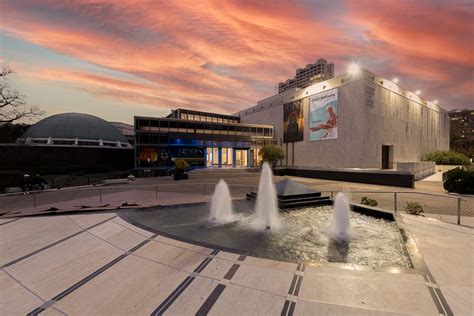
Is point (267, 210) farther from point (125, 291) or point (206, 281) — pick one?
point (125, 291)

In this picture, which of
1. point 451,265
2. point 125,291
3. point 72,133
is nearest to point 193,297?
point 125,291

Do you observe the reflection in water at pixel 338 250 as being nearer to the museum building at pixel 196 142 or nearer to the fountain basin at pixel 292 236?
the fountain basin at pixel 292 236

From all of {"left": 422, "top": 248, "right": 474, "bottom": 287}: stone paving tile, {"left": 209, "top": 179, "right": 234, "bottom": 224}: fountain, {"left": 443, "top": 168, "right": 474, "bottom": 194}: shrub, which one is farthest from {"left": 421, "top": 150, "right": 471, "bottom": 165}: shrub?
{"left": 209, "top": 179, "right": 234, "bottom": 224}: fountain

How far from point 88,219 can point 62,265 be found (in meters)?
3.52

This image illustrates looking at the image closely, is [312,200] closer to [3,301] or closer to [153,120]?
[3,301]

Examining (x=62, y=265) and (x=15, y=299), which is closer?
(x=15, y=299)

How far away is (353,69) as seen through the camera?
31.1 m

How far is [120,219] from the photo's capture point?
834cm

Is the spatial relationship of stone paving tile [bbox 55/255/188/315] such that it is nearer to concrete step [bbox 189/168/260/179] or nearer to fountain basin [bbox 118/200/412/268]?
fountain basin [bbox 118/200/412/268]

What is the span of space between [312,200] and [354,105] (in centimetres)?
2561

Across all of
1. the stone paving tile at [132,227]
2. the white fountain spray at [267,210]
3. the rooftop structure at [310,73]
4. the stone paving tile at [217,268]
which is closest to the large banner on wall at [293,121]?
the white fountain spray at [267,210]

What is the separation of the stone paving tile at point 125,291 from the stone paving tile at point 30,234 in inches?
124

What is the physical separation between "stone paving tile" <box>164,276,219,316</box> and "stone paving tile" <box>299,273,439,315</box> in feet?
5.79

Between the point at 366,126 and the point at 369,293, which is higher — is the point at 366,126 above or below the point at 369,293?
above
